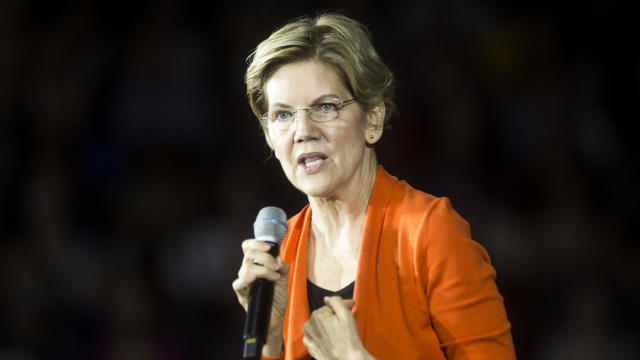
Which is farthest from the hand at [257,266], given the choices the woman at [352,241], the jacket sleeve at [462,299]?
the jacket sleeve at [462,299]

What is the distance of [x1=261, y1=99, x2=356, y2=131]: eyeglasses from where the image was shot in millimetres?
1553

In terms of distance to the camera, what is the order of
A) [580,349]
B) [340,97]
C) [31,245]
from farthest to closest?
1. [31,245]
2. [580,349]
3. [340,97]

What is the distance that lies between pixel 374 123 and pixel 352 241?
0.30 metres

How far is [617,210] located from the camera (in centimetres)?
280

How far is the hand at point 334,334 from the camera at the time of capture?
1.33m

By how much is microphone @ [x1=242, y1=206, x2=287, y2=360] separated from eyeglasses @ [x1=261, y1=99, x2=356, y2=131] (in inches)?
9.7

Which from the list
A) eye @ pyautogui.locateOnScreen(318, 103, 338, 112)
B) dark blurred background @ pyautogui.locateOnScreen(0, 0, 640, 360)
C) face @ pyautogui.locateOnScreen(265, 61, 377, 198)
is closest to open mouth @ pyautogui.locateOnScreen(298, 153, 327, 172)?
face @ pyautogui.locateOnScreen(265, 61, 377, 198)

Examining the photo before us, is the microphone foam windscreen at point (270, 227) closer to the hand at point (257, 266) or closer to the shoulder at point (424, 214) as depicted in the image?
the hand at point (257, 266)

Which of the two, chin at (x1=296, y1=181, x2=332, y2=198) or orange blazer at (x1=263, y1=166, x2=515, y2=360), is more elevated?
chin at (x1=296, y1=181, x2=332, y2=198)

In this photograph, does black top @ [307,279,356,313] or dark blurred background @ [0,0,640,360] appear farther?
dark blurred background @ [0,0,640,360]

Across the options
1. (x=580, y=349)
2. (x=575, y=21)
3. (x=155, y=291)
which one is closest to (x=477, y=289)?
(x=580, y=349)

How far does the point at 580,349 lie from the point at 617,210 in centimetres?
63

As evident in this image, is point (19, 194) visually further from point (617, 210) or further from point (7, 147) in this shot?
point (617, 210)

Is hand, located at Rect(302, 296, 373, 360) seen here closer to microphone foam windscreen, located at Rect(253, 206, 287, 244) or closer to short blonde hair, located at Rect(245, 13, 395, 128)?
microphone foam windscreen, located at Rect(253, 206, 287, 244)
